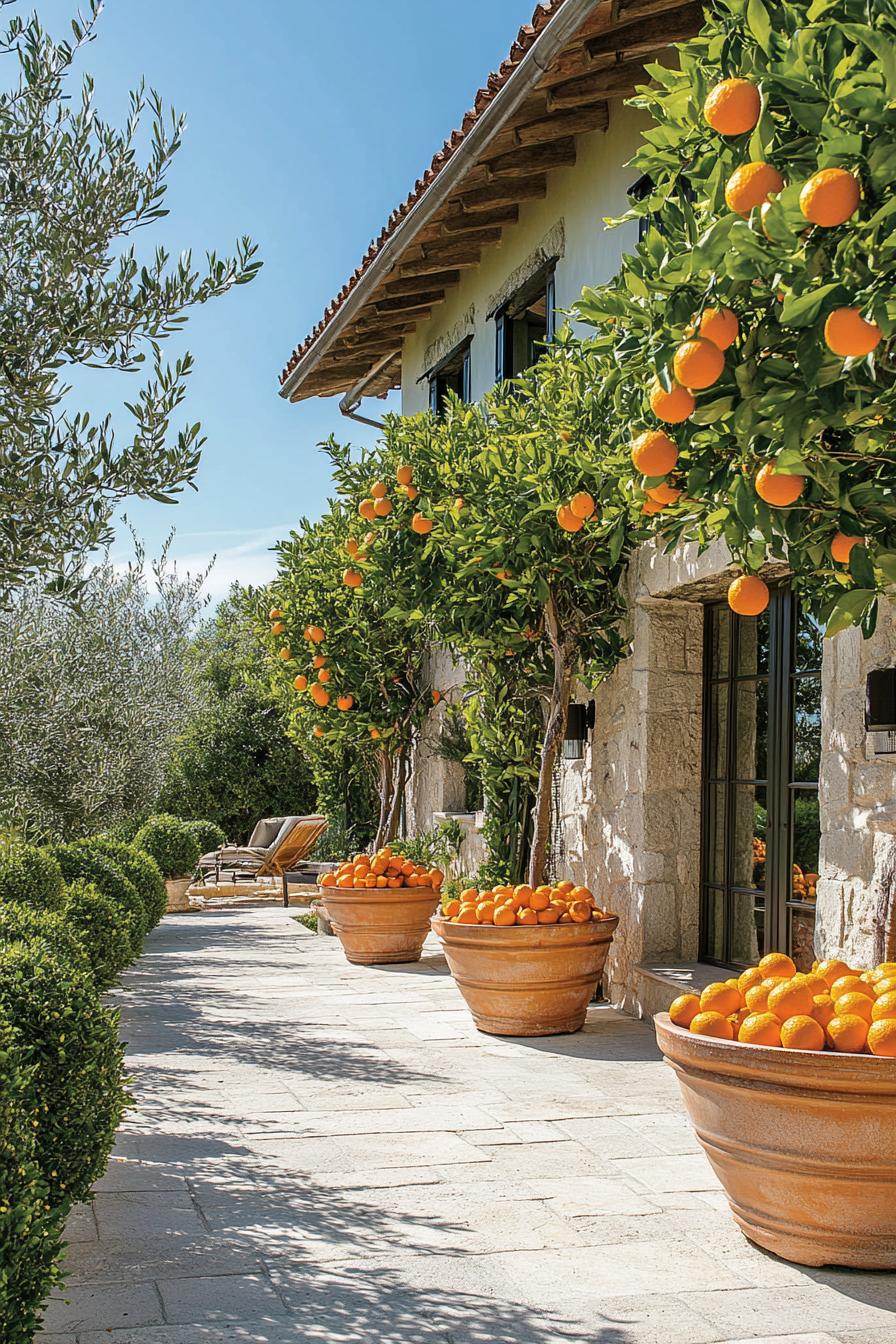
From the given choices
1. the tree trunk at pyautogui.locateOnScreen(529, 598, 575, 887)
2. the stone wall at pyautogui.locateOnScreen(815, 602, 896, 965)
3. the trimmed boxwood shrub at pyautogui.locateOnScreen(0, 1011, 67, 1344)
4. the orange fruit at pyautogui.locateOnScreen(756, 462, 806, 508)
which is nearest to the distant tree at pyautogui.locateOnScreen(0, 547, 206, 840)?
the tree trunk at pyautogui.locateOnScreen(529, 598, 575, 887)

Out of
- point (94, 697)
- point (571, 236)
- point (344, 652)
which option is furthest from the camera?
point (344, 652)

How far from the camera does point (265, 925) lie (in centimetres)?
1244

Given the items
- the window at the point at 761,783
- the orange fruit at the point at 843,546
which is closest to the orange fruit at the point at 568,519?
the window at the point at 761,783

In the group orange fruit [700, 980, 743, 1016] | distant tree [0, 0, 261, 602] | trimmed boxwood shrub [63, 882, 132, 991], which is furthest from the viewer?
trimmed boxwood shrub [63, 882, 132, 991]

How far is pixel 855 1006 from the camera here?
10.8 feet

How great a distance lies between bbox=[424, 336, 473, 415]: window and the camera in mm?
10633

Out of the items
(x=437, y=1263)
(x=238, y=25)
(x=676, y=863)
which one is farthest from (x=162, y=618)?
(x=437, y=1263)

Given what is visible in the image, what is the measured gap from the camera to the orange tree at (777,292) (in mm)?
2143

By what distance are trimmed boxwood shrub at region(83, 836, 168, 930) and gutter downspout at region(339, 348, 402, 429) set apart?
6000mm

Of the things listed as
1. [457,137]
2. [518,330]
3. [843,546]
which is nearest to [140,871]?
[518,330]

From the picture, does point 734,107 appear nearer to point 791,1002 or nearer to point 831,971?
point 791,1002

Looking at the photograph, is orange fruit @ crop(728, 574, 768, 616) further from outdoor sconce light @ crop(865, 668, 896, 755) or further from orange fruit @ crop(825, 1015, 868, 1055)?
outdoor sconce light @ crop(865, 668, 896, 755)

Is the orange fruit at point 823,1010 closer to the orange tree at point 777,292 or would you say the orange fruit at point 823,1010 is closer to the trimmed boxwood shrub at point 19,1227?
the orange tree at point 777,292

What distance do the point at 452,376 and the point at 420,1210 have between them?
29.3 ft
